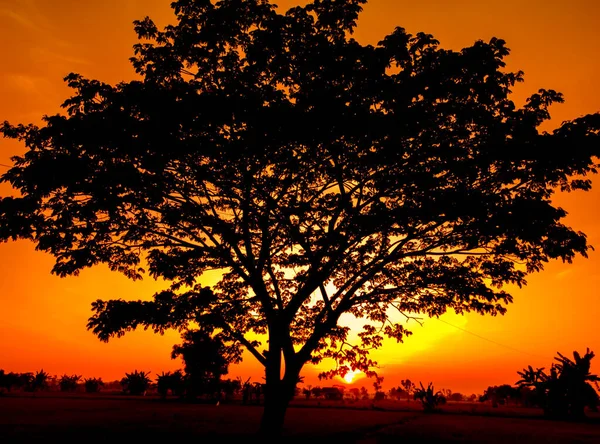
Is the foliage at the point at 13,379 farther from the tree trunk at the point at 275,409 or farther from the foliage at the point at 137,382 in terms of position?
the tree trunk at the point at 275,409

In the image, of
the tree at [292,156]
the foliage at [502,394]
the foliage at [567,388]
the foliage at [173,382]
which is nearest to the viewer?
the tree at [292,156]

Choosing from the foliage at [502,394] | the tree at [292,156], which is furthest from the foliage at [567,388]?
the tree at [292,156]

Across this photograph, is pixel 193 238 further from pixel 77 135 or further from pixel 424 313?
pixel 424 313

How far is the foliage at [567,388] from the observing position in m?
41.6

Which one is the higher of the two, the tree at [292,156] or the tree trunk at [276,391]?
the tree at [292,156]

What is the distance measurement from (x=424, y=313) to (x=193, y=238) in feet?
33.9

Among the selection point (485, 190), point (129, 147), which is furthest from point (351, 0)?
point (129, 147)

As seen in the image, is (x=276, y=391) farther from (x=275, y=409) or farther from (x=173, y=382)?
(x=173, y=382)

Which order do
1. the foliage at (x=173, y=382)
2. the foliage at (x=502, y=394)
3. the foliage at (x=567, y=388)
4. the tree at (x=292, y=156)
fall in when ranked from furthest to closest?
the foliage at (x=173, y=382)
the foliage at (x=502, y=394)
the foliage at (x=567, y=388)
the tree at (x=292, y=156)

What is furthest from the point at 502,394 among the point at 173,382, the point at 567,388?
the point at 173,382

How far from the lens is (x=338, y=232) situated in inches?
506

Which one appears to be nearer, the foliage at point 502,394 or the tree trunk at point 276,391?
the tree trunk at point 276,391

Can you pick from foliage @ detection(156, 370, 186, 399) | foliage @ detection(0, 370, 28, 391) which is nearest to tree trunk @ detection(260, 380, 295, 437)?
foliage @ detection(156, 370, 186, 399)

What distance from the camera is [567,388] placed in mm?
42781
